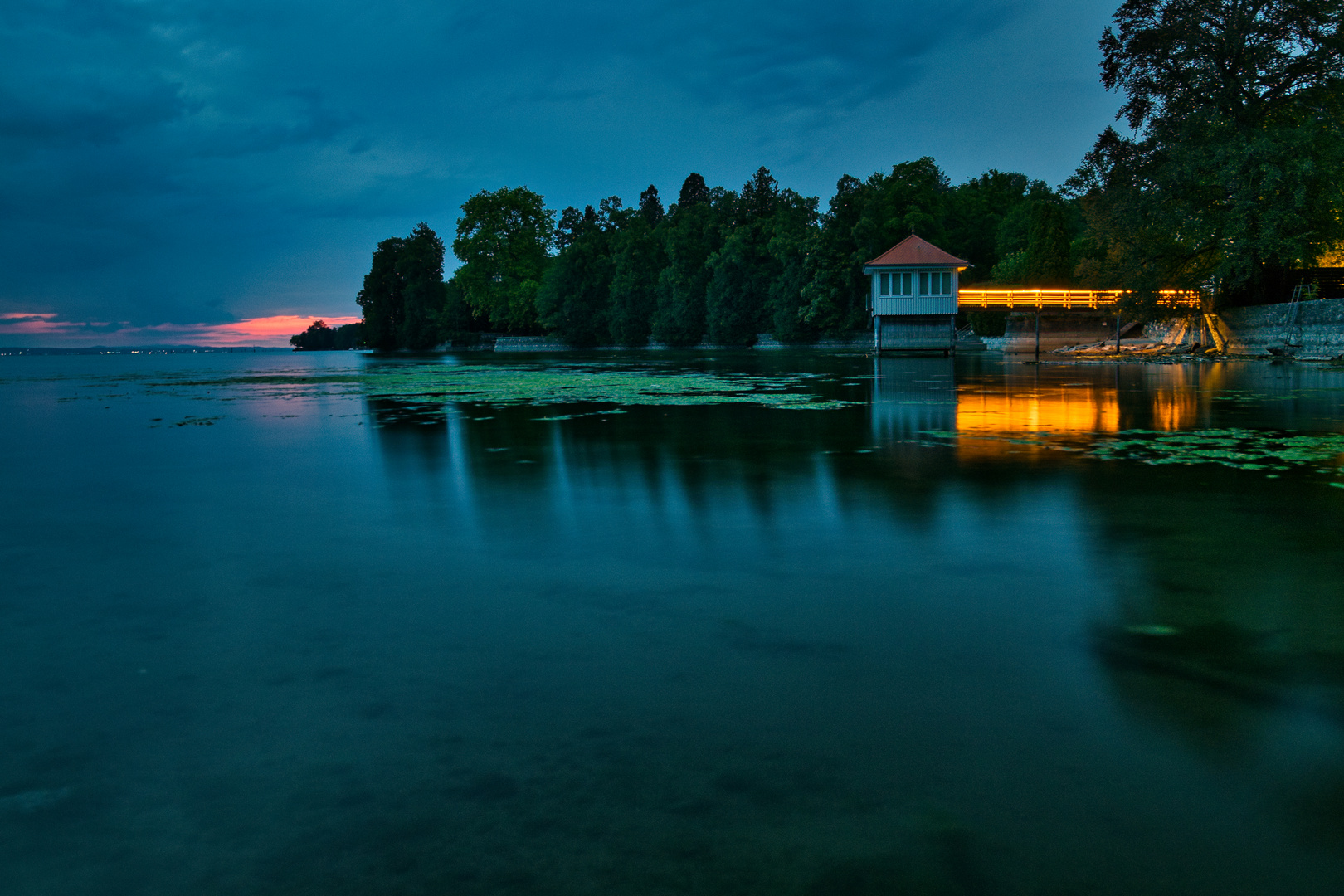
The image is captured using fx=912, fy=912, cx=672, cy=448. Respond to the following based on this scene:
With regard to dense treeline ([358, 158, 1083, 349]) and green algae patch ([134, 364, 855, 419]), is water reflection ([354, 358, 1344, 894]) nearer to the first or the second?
green algae patch ([134, 364, 855, 419])

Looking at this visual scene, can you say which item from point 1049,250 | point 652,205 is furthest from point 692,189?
point 1049,250

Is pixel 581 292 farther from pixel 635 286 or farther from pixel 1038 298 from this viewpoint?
pixel 1038 298

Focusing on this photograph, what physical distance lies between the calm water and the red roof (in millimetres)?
39328

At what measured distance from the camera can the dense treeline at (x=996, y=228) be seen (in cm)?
3459

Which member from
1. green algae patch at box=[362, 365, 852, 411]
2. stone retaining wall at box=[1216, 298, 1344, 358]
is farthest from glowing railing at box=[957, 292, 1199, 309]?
green algae patch at box=[362, 365, 852, 411]

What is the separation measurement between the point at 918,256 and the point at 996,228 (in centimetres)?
4653

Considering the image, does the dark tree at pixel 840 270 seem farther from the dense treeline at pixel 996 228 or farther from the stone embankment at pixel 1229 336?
the stone embankment at pixel 1229 336

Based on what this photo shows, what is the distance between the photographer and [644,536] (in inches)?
261

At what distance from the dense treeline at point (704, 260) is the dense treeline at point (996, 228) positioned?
20 centimetres

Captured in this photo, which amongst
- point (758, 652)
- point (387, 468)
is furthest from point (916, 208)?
point (758, 652)

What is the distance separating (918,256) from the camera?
1858 inches

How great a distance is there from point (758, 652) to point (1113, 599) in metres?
2.08

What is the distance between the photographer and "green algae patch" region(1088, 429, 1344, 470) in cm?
974

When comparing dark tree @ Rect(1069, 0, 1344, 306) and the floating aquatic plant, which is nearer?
the floating aquatic plant
